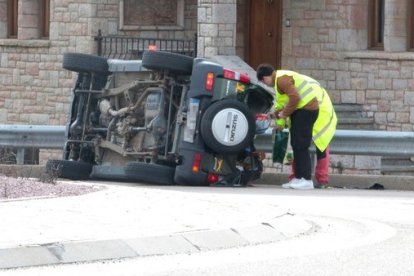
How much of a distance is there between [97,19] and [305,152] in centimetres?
1071

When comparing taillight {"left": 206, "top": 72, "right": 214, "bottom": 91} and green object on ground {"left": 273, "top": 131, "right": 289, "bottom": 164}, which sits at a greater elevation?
taillight {"left": 206, "top": 72, "right": 214, "bottom": 91}

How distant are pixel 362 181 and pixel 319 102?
1208 millimetres

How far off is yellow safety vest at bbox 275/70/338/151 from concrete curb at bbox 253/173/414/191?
32.1 inches

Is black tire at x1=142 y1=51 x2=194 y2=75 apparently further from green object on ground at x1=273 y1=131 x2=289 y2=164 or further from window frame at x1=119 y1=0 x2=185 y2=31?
window frame at x1=119 y1=0 x2=185 y2=31

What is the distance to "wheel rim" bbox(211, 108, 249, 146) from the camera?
16.8 metres

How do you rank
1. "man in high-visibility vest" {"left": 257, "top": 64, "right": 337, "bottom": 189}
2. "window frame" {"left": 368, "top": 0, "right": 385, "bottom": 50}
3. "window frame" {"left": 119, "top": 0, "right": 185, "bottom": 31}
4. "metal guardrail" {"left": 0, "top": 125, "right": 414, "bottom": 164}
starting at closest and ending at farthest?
"man in high-visibility vest" {"left": 257, "top": 64, "right": 337, "bottom": 189}
"metal guardrail" {"left": 0, "top": 125, "right": 414, "bottom": 164}
"window frame" {"left": 368, "top": 0, "right": 385, "bottom": 50}
"window frame" {"left": 119, "top": 0, "right": 185, "bottom": 31}

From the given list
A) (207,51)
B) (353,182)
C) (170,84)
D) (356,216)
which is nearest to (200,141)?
(170,84)

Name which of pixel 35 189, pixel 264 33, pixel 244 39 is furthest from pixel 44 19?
pixel 35 189

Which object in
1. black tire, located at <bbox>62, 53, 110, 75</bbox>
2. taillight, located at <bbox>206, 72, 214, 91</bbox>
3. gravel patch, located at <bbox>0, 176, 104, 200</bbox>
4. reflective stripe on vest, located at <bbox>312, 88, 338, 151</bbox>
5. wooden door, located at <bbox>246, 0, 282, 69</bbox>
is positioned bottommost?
gravel patch, located at <bbox>0, 176, 104, 200</bbox>

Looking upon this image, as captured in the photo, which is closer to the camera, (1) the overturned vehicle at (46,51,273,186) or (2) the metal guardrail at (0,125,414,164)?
(1) the overturned vehicle at (46,51,273,186)

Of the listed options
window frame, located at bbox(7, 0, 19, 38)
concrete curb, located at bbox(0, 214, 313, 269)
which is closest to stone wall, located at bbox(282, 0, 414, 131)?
window frame, located at bbox(7, 0, 19, 38)

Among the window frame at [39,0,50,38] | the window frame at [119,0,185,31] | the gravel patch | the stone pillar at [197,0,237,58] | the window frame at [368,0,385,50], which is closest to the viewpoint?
the gravel patch

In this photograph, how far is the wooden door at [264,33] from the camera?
1062 inches

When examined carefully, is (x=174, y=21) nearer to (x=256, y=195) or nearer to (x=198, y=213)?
(x=256, y=195)
